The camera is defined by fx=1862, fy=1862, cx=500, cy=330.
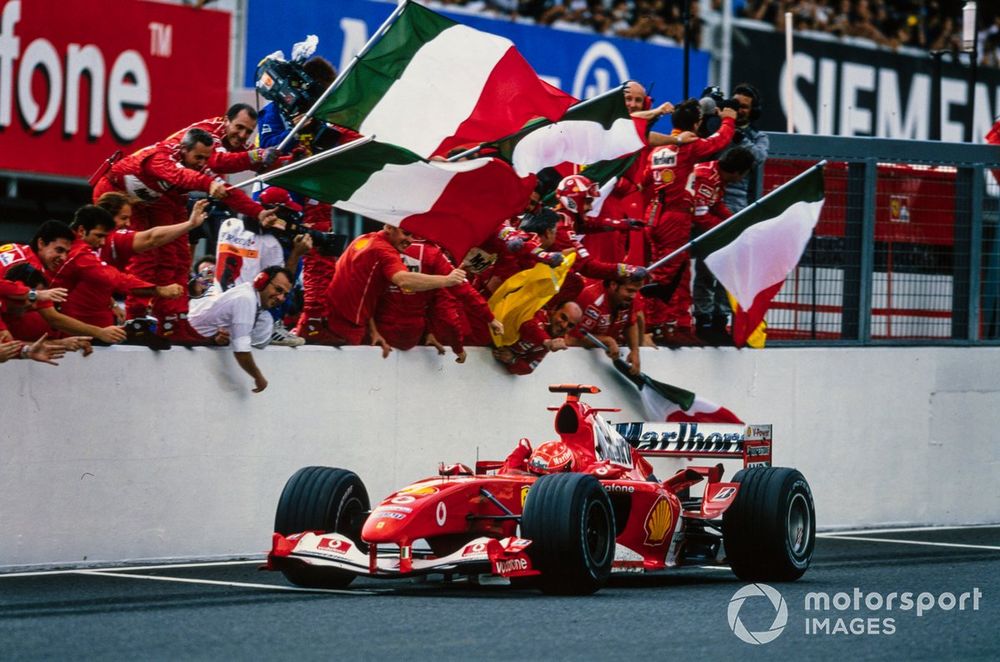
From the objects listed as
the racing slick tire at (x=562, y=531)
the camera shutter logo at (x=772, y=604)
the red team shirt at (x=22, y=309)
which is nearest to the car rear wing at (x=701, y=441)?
the camera shutter logo at (x=772, y=604)

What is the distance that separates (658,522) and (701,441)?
1201 millimetres

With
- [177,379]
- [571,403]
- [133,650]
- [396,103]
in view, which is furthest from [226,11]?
[133,650]

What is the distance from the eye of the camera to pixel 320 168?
11.8m

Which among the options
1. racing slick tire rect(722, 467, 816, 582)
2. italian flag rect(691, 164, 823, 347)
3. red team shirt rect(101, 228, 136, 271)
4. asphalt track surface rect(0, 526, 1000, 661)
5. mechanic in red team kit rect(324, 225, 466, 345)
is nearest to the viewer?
asphalt track surface rect(0, 526, 1000, 661)

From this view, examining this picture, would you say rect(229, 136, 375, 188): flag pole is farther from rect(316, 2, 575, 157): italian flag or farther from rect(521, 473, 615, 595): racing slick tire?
rect(521, 473, 615, 595): racing slick tire

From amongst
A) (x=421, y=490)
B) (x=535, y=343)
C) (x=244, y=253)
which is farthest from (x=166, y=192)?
(x=421, y=490)

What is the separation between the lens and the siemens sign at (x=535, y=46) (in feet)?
55.6

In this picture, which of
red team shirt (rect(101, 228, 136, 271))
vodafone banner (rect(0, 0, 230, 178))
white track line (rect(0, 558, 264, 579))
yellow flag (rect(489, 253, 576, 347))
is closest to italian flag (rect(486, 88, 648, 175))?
yellow flag (rect(489, 253, 576, 347))

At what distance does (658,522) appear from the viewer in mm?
10758

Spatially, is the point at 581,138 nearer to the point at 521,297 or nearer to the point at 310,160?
the point at 521,297

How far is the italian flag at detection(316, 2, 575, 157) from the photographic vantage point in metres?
12.2

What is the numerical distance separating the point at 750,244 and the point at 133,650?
7761mm

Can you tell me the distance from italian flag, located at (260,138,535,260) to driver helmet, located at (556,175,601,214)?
84 cm

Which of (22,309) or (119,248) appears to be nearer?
(22,309)
